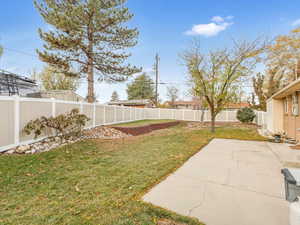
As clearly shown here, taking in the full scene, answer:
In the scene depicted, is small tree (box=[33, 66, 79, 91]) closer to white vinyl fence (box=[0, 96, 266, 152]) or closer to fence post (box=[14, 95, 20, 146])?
white vinyl fence (box=[0, 96, 266, 152])

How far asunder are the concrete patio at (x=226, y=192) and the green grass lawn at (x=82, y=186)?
245 millimetres

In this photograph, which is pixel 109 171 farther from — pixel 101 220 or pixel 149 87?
pixel 149 87

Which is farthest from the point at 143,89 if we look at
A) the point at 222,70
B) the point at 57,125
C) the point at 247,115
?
the point at 57,125

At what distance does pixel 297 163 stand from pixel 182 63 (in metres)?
7.56

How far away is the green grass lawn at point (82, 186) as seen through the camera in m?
1.79

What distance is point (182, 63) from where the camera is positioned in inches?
380

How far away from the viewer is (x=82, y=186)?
264 cm

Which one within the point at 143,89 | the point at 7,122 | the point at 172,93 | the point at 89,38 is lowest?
the point at 7,122

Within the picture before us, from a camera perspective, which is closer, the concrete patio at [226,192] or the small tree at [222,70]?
the concrete patio at [226,192]

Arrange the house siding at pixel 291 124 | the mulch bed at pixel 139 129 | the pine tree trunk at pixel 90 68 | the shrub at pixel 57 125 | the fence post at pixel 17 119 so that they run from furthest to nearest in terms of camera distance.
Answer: the mulch bed at pixel 139 129 < the pine tree trunk at pixel 90 68 < the house siding at pixel 291 124 < the shrub at pixel 57 125 < the fence post at pixel 17 119

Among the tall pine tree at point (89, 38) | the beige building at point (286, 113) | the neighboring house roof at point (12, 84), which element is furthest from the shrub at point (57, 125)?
the beige building at point (286, 113)

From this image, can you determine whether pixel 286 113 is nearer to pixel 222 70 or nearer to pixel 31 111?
pixel 222 70

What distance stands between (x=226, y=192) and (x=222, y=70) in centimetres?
789

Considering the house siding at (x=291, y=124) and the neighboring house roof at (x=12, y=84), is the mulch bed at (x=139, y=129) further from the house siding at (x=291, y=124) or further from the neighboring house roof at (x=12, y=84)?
the house siding at (x=291, y=124)
